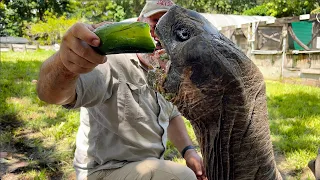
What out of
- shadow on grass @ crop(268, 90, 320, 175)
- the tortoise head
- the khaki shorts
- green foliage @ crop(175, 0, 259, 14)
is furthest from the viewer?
green foliage @ crop(175, 0, 259, 14)

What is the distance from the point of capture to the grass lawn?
3904mm

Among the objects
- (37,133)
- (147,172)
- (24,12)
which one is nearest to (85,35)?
(147,172)

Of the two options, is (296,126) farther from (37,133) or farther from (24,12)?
(24,12)

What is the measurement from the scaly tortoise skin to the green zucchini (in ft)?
0.71

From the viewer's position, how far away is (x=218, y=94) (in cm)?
92

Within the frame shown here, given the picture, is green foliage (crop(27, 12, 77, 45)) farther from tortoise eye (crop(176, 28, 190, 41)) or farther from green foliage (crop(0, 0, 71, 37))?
tortoise eye (crop(176, 28, 190, 41))

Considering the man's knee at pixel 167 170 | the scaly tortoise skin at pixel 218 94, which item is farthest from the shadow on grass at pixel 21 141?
the scaly tortoise skin at pixel 218 94

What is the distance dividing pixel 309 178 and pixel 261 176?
289cm

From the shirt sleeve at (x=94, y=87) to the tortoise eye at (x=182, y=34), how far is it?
0.91 m

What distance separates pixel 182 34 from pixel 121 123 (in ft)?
4.68

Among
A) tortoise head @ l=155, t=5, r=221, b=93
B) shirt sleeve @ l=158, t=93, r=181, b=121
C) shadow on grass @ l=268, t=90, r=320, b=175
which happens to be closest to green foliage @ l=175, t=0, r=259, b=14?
shadow on grass @ l=268, t=90, r=320, b=175

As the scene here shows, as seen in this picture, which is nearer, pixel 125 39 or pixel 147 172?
pixel 125 39

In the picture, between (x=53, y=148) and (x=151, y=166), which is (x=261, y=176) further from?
(x=53, y=148)

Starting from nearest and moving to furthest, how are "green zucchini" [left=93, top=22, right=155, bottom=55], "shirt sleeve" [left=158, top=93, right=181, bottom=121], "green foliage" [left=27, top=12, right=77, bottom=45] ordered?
"green zucchini" [left=93, top=22, right=155, bottom=55], "shirt sleeve" [left=158, top=93, right=181, bottom=121], "green foliage" [left=27, top=12, right=77, bottom=45]
